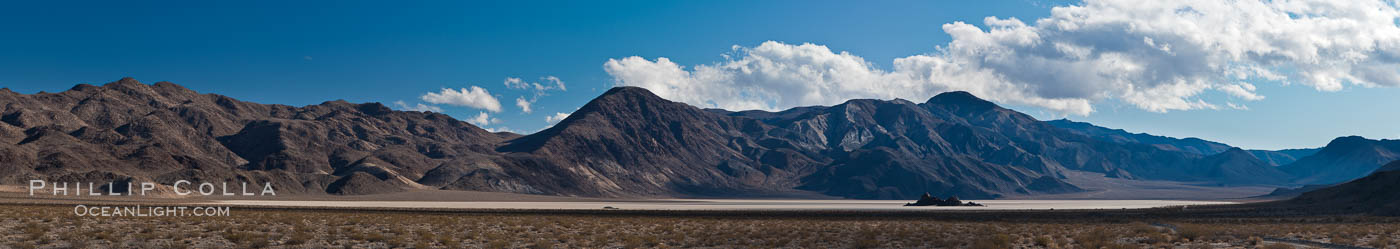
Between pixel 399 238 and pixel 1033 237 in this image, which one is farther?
pixel 1033 237

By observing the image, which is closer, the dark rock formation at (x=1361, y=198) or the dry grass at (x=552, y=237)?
the dry grass at (x=552, y=237)

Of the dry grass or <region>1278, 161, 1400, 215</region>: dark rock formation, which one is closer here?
the dry grass

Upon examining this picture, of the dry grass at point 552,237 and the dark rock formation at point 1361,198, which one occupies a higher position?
the dry grass at point 552,237

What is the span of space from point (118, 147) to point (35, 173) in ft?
87.2

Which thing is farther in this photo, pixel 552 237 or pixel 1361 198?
pixel 1361 198

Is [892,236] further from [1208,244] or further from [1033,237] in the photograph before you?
[1208,244]

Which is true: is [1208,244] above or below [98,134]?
below

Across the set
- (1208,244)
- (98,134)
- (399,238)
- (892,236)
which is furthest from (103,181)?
(1208,244)

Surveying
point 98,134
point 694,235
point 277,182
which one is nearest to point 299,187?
point 277,182

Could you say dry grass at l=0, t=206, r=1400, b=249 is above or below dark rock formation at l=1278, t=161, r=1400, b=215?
above

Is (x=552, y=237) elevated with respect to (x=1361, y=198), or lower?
elevated

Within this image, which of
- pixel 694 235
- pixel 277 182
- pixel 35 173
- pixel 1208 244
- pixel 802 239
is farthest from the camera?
pixel 277 182

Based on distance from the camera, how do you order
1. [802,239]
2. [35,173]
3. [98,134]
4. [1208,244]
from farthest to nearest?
[98,134] → [35,173] → [802,239] → [1208,244]

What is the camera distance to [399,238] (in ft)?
115
